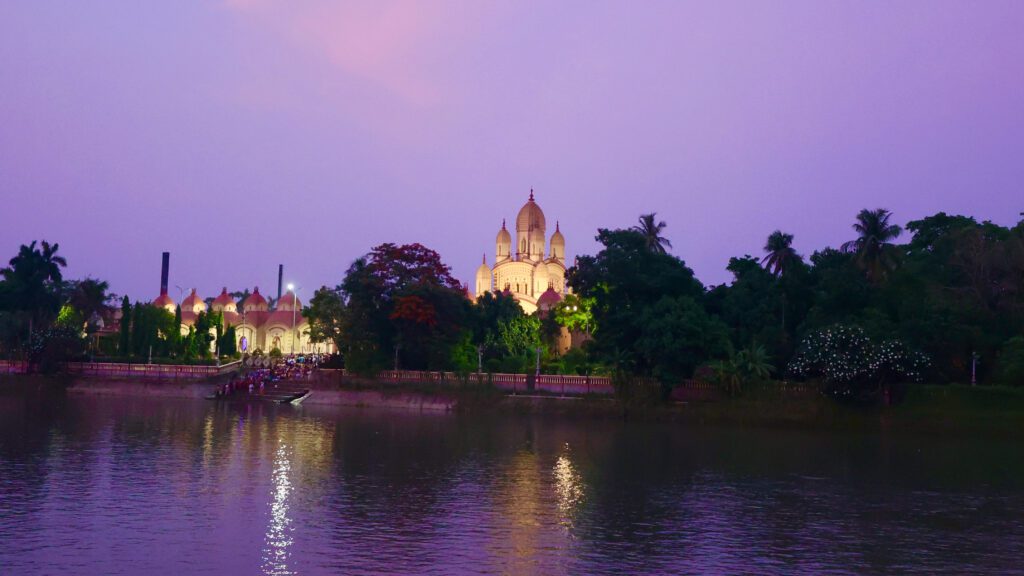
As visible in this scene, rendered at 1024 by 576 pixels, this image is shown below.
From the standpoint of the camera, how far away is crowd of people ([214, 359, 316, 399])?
2181 inches

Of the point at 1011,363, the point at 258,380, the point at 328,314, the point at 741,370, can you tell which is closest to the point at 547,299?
the point at 328,314

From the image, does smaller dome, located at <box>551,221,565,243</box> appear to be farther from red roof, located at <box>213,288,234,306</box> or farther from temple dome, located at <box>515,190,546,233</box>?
red roof, located at <box>213,288,234,306</box>

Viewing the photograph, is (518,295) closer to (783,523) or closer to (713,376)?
(713,376)

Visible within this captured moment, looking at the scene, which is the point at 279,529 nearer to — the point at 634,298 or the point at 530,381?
the point at 634,298

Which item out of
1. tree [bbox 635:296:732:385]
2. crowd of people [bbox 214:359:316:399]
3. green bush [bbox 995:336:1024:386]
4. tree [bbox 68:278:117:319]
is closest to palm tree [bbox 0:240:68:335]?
tree [bbox 68:278:117:319]

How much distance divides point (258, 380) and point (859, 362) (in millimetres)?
33694

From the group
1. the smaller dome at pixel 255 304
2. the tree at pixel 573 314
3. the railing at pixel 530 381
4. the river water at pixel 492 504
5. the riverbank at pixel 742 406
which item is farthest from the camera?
the smaller dome at pixel 255 304

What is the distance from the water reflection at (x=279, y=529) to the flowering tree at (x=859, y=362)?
1002 inches

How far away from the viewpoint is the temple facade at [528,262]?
10644 centimetres

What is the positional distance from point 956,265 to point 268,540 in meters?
39.1

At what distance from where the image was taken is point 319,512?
727 inches

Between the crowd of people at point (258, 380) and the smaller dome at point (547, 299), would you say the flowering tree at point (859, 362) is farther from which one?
the smaller dome at point (547, 299)

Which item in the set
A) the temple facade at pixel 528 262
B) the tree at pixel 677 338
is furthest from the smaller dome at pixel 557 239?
the tree at pixel 677 338

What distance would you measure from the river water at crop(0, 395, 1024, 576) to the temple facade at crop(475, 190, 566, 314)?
234 feet
